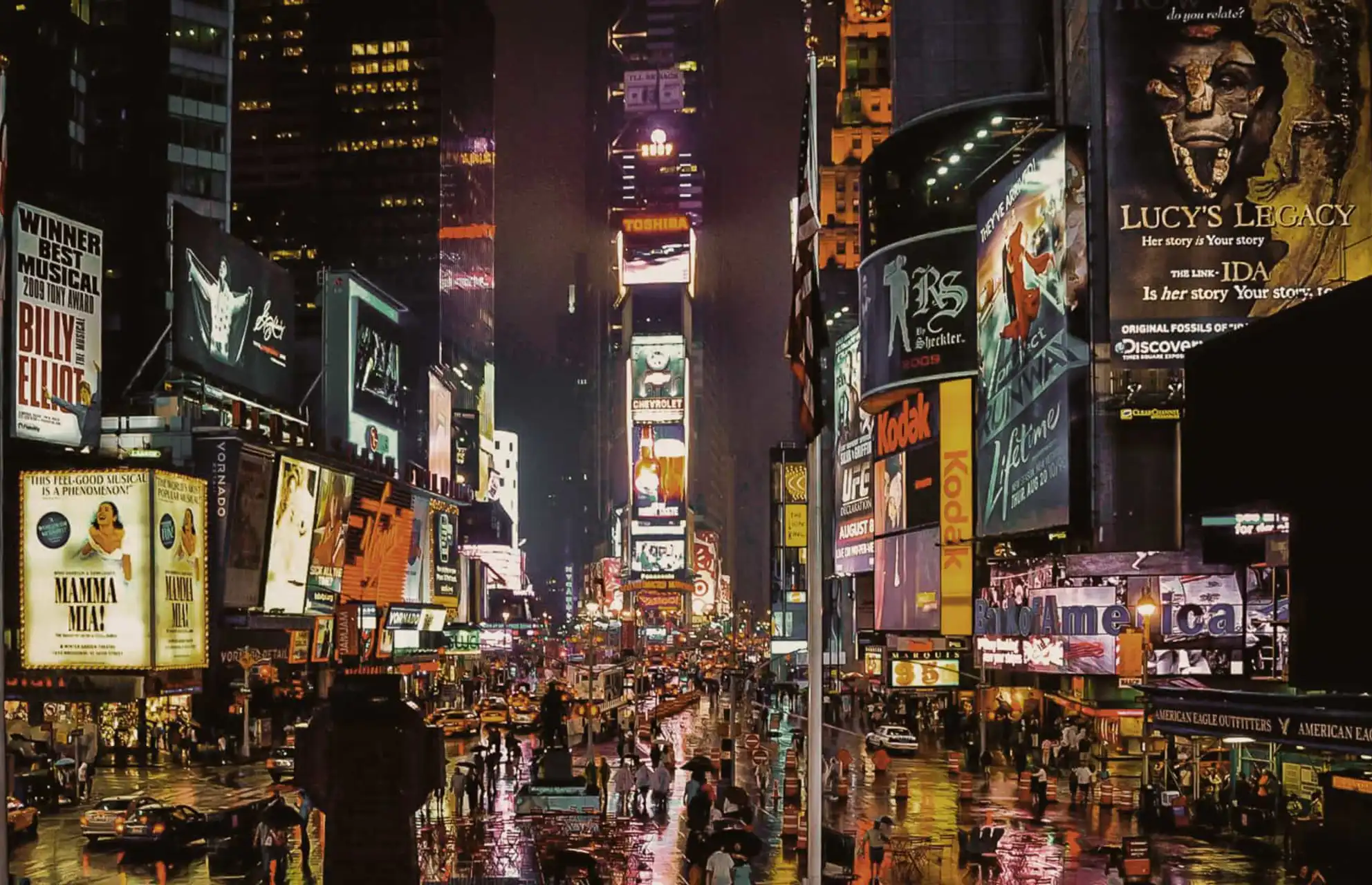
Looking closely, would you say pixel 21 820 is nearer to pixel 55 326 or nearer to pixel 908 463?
pixel 55 326

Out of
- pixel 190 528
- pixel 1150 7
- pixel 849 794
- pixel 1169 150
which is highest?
pixel 1150 7

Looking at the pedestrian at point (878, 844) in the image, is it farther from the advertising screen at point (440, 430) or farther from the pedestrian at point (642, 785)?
the advertising screen at point (440, 430)

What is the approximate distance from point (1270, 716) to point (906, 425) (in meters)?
46.2

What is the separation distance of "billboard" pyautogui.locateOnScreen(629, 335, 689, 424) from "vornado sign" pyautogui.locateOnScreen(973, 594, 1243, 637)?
133m

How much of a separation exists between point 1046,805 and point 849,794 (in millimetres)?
5665

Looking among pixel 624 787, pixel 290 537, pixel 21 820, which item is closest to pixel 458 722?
pixel 290 537

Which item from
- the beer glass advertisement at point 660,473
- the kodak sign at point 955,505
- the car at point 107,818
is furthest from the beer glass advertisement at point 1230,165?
the beer glass advertisement at point 660,473

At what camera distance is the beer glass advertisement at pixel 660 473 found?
181875 mm

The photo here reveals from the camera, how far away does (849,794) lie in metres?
44.0

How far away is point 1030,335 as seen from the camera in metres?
46.9

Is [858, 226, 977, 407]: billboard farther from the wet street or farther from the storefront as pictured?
the wet street

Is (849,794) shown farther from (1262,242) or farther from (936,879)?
(1262,242)

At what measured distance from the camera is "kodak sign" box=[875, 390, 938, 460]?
65.8 meters

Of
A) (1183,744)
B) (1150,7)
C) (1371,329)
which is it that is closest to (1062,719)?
(1183,744)
